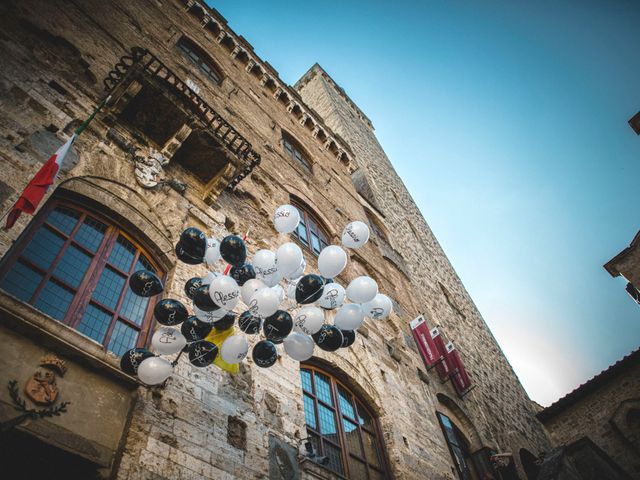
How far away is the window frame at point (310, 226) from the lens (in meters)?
9.28

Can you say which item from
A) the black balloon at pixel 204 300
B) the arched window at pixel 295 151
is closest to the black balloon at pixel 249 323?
the black balloon at pixel 204 300

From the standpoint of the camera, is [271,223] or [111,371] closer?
[111,371]

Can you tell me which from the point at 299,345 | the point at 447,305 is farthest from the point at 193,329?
the point at 447,305

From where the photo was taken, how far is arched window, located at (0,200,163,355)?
12.3ft

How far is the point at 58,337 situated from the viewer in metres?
3.32

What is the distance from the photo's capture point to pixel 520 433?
12.0m

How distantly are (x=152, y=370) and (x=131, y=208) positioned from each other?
2.42m

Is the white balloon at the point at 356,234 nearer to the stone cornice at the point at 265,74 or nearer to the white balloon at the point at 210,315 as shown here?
the white balloon at the point at 210,315

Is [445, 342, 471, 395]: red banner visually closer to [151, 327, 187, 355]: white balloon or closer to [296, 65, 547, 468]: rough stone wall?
[296, 65, 547, 468]: rough stone wall

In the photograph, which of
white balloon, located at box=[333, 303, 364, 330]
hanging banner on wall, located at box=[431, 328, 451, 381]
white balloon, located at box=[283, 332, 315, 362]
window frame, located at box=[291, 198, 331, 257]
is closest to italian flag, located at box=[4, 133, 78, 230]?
white balloon, located at box=[283, 332, 315, 362]

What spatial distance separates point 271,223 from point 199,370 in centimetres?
401

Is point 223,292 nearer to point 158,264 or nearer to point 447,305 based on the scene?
point 158,264

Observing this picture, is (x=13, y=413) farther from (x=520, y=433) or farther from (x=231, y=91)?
(x=520, y=433)

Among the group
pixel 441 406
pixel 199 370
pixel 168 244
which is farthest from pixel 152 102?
pixel 441 406
